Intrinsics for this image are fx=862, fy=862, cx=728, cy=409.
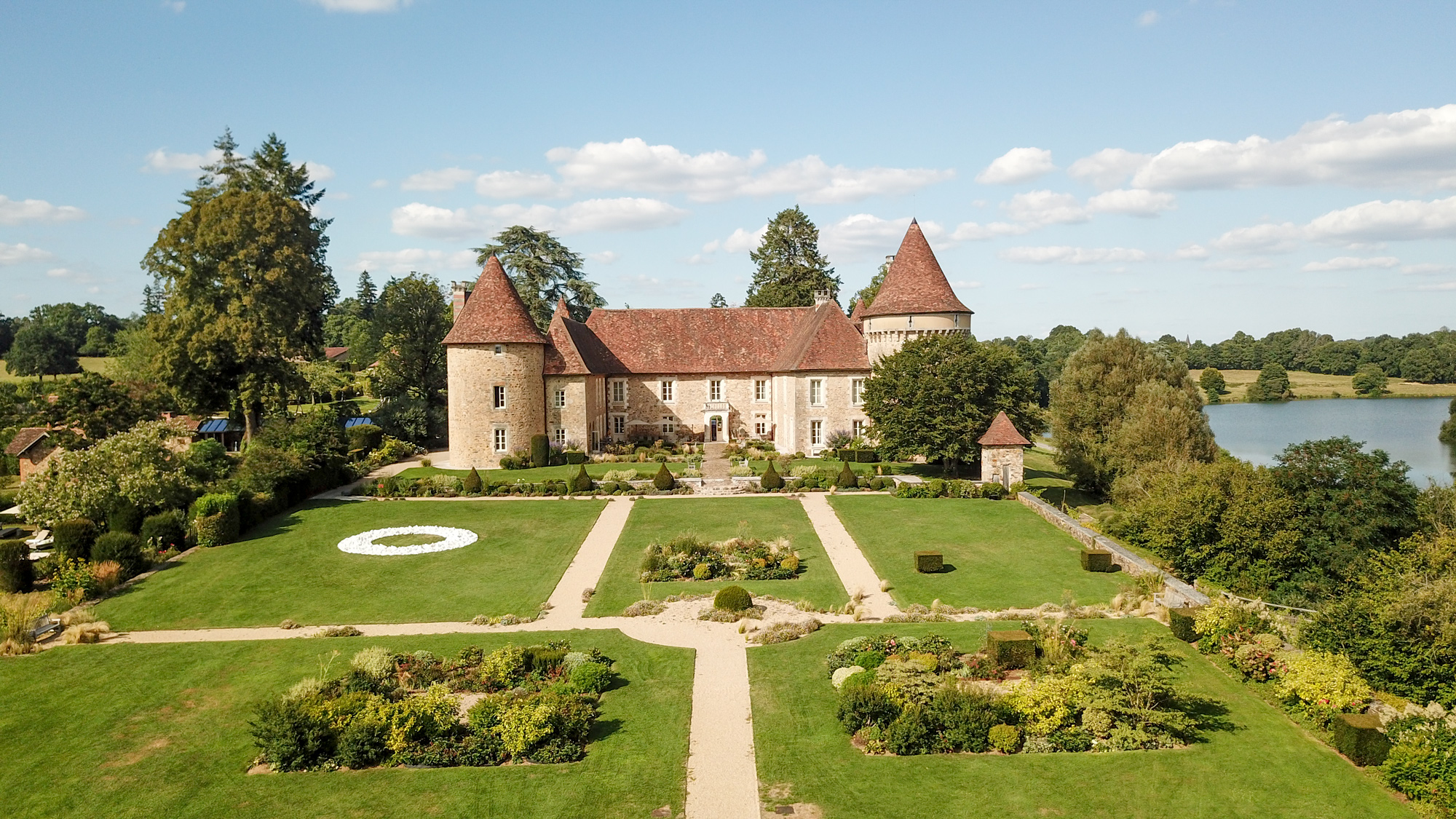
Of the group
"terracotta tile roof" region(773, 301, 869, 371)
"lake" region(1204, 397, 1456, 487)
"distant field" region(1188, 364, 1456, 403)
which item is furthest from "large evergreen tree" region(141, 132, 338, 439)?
"distant field" region(1188, 364, 1456, 403)

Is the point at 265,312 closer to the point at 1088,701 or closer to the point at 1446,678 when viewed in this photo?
the point at 1088,701

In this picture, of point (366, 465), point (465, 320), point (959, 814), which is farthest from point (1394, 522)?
point (366, 465)

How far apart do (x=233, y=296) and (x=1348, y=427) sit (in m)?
70.3

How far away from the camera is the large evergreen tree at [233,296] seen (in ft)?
139

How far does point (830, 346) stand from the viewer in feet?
147

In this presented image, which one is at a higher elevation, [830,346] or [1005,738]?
[830,346]

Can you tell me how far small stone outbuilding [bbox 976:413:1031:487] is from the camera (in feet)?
116

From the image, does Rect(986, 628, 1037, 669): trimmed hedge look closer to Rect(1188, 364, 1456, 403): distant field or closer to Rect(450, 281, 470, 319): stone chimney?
Rect(450, 281, 470, 319): stone chimney

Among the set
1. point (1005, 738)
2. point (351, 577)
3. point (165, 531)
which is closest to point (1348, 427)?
point (1005, 738)

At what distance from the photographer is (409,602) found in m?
23.5

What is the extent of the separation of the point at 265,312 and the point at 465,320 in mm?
10508

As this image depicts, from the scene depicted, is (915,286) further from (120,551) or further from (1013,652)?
(120,551)

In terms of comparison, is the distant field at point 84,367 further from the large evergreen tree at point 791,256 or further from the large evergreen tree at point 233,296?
the large evergreen tree at point 791,256

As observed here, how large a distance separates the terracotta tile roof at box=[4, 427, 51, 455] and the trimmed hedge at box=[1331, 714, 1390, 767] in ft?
167
